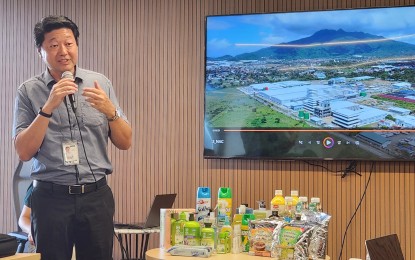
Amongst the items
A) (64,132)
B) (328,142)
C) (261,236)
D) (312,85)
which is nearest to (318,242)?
(261,236)

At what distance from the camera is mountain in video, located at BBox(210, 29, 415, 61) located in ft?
15.8

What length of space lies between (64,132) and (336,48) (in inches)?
106

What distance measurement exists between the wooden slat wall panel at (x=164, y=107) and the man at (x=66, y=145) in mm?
2262

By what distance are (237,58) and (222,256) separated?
2270 mm

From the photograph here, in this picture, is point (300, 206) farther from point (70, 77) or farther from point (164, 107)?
point (164, 107)

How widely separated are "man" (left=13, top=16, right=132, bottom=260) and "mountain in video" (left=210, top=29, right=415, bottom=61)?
229 cm

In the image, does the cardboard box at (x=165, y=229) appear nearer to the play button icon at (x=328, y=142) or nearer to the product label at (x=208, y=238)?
the product label at (x=208, y=238)

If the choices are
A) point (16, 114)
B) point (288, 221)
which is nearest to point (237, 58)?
point (288, 221)

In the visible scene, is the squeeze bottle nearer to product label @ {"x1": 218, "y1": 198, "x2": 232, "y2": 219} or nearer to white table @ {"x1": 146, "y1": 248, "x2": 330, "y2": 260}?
product label @ {"x1": 218, "y1": 198, "x2": 232, "y2": 219}

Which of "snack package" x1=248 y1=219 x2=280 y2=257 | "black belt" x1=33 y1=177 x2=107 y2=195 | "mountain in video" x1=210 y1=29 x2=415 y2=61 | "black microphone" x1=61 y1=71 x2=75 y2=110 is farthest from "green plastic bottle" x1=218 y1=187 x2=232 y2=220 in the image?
"mountain in video" x1=210 y1=29 x2=415 y2=61

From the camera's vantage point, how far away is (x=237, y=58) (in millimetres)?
5184

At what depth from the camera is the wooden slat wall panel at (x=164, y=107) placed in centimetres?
495

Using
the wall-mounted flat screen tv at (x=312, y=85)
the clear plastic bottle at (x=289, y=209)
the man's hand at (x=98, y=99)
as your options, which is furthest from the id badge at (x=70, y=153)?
the wall-mounted flat screen tv at (x=312, y=85)

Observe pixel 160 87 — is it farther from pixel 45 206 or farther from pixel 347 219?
pixel 45 206
